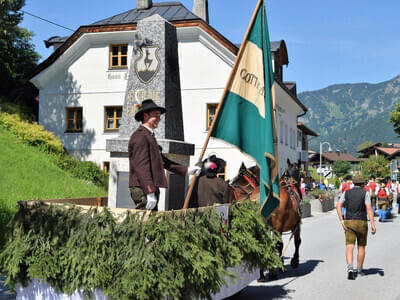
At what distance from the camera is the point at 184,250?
197 inches

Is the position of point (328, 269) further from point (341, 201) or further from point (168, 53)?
point (168, 53)

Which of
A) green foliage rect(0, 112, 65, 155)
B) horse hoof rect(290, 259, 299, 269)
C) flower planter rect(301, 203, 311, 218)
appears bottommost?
horse hoof rect(290, 259, 299, 269)

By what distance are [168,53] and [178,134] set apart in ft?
5.66

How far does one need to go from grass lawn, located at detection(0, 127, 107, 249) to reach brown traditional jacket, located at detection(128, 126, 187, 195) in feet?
19.8

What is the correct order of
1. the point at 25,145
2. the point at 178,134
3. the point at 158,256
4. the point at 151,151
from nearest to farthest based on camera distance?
the point at 158,256, the point at 151,151, the point at 178,134, the point at 25,145

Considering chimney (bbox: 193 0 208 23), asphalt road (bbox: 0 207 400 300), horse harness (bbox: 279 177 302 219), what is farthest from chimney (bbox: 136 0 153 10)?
horse harness (bbox: 279 177 302 219)

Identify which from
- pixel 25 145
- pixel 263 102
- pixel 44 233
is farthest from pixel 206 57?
pixel 44 233

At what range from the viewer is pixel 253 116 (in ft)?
23.1

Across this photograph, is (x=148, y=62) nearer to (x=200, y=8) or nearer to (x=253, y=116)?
(x=253, y=116)

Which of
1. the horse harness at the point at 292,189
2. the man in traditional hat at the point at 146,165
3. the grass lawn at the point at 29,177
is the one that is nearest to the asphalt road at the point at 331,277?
the horse harness at the point at 292,189

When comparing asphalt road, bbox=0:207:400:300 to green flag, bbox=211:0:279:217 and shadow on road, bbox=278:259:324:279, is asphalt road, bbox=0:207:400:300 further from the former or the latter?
green flag, bbox=211:0:279:217

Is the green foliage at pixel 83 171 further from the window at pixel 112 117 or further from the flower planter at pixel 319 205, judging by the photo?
the flower planter at pixel 319 205

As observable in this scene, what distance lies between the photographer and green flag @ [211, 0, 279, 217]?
6867 mm

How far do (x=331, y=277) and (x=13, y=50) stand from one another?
24.4 metres
